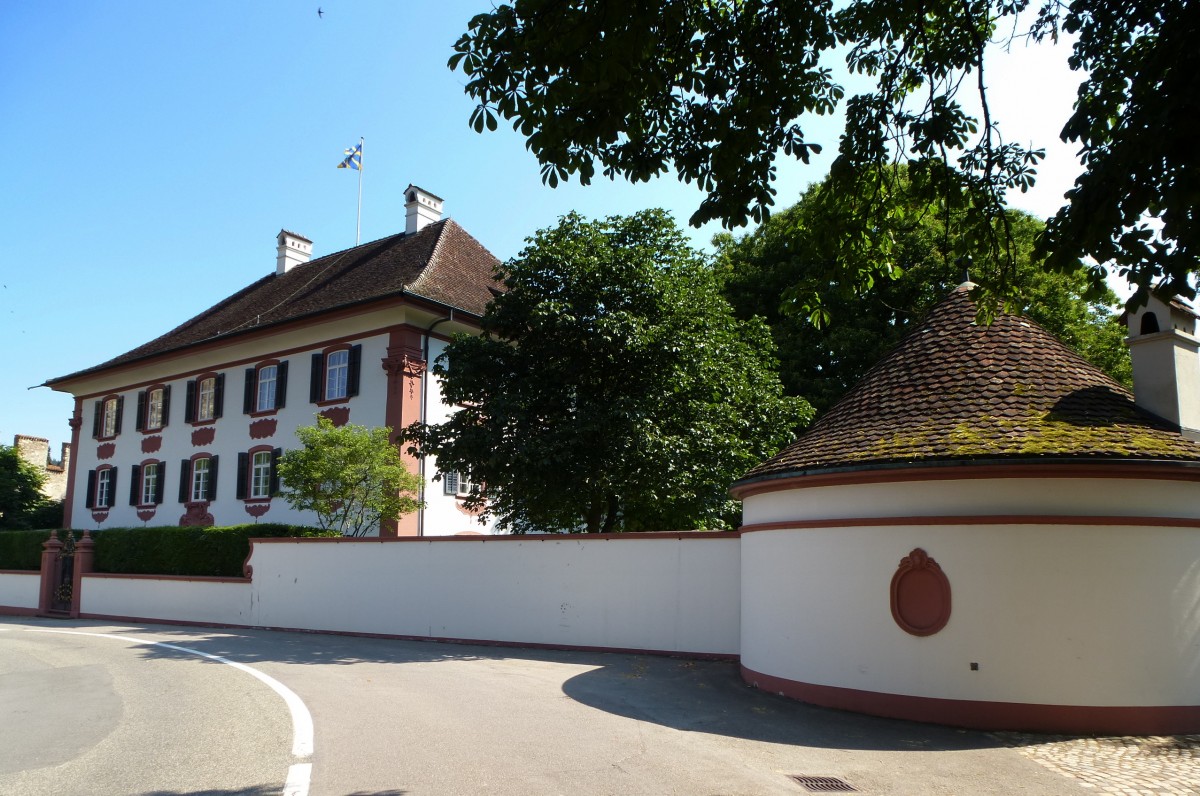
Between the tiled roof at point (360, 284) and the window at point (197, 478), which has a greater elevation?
the tiled roof at point (360, 284)

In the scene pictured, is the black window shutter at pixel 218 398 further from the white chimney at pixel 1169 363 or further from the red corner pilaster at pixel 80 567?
the white chimney at pixel 1169 363

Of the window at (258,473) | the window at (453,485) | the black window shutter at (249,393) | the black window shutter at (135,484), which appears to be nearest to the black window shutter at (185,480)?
the black window shutter at (135,484)


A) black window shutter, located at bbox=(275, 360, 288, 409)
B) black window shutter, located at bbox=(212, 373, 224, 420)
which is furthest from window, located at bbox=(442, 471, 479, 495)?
black window shutter, located at bbox=(212, 373, 224, 420)

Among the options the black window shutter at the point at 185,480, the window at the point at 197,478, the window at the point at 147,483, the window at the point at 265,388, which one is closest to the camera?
the window at the point at 265,388

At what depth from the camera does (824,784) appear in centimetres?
750

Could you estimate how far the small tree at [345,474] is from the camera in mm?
22312

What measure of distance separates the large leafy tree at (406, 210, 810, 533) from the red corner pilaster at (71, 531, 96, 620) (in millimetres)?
13312

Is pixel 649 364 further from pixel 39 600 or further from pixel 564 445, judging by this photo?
pixel 39 600

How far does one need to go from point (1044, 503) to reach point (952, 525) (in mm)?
979

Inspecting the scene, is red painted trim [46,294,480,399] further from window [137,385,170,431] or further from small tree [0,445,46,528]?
small tree [0,445,46,528]

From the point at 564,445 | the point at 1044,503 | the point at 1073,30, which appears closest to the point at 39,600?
the point at 564,445

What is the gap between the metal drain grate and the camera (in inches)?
286

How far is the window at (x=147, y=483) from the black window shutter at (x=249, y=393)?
513cm

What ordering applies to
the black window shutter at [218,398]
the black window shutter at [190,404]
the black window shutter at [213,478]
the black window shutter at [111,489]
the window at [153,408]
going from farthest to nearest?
1. the black window shutter at [111,489]
2. the window at [153,408]
3. the black window shutter at [190,404]
4. the black window shutter at [218,398]
5. the black window shutter at [213,478]
